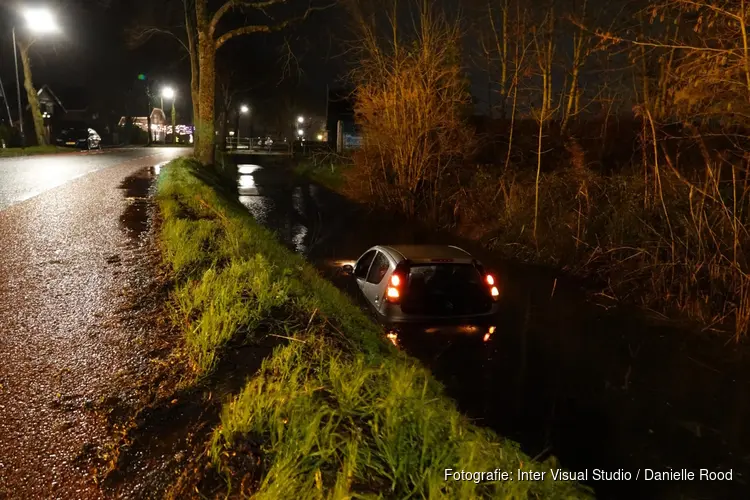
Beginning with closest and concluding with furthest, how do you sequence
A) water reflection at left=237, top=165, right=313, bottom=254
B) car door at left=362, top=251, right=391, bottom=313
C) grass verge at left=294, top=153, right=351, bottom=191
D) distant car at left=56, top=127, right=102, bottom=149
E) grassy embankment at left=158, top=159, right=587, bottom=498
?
grassy embankment at left=158, top=159, right=587, bottom=498, car door at left=362, top=251, right=391, bottom=313, water reflection at left=237, top=165, right=313, bottom=254, grass verge at left=294, top=153, right=351, bottom=191, distant car at left=56, top=127, right=102, bottom=149

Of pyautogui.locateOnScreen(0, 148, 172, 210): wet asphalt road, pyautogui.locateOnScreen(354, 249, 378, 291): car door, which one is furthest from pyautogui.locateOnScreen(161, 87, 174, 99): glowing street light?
pyautogui.locateOnScreen(354, 249, 378, 291): car door

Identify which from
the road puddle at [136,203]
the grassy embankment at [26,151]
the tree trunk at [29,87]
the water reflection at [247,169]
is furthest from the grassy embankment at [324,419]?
the tree trunk at [29,87]

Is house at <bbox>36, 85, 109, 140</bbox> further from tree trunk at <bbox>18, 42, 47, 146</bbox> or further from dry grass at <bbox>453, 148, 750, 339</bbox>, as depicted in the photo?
dry grass at <bbox>453, 148, 750, 339</bbox>

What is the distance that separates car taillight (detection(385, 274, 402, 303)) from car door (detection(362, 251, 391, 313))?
193 mm

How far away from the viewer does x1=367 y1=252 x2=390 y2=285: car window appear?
8852 mm

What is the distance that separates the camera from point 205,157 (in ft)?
78.3

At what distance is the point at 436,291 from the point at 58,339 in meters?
4.63

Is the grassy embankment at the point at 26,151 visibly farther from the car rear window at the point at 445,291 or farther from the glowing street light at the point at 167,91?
the car rear window at the point at 445,291

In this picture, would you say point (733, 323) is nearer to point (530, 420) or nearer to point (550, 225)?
point (530, 420)

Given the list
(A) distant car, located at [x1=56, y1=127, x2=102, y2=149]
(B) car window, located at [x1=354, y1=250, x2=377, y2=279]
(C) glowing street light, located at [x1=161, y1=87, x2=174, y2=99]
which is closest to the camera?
(B) car window, located at [x1=354, y1=250, x2=377, y2=279]

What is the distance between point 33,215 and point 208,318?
858cm

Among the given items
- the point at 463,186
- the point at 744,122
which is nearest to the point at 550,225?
the point at 463,186

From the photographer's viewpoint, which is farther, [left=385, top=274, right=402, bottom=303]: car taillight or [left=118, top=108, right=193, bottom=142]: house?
[left=118, top=108, right=193, bottom=142]: house

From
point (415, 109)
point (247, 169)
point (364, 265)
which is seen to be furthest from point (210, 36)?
point (247, 169)
